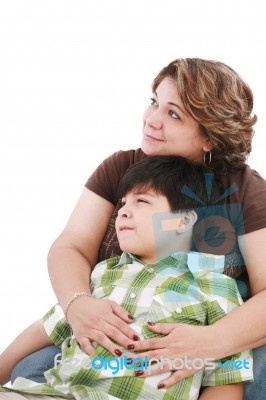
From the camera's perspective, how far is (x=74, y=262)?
6.77 ft

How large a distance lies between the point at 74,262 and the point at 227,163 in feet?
1.78

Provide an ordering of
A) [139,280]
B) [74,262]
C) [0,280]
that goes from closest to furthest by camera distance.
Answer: [139,280] < [74,262] < [0,280]

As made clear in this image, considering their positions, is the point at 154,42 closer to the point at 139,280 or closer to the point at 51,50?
the point at 51,50

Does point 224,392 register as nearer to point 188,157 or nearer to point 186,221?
point 186,221

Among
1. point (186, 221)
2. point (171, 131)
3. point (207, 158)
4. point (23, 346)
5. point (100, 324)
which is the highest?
point (171, 131)

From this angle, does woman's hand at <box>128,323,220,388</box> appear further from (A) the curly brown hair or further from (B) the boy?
(A) the curly brown hair

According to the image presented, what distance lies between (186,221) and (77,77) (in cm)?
193

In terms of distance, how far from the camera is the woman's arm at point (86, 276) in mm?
1786

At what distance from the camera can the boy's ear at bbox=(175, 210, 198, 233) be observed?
6.37ft

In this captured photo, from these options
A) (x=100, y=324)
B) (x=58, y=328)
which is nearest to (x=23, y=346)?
(x=58, y=328)

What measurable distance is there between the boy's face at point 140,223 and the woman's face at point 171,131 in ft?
0.73

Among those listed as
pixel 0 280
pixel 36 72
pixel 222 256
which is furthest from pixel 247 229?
pixel 36 72

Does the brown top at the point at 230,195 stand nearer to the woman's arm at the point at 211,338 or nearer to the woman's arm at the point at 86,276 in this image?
the woman's arm at the point at 86,276

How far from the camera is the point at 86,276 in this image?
6.67 ft
